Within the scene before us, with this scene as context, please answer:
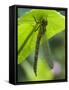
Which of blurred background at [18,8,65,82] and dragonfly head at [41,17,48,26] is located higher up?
dragonfly head at [41,17,48,26]

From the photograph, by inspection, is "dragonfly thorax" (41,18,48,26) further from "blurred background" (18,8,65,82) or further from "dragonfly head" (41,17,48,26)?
"blurred background" (18,8,65,82)

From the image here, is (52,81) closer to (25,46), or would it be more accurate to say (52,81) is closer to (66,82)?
(66,82)

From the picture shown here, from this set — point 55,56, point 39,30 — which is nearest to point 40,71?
point 55,56

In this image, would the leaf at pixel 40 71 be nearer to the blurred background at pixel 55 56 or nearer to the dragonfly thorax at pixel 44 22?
the blurred background at pixel 55 56

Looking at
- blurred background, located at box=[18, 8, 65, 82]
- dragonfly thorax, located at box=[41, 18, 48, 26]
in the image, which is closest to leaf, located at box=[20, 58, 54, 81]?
blurred background, located at box=[18, 8, 65, 82]

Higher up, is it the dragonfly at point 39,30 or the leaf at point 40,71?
the dragonfly at point 39,30

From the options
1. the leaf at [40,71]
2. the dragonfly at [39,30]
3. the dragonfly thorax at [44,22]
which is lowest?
the leaf at [40,71]

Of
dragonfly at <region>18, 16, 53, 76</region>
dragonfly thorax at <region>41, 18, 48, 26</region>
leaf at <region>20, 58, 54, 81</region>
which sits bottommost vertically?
leaf at <region>20, 58, 54, 81</region>

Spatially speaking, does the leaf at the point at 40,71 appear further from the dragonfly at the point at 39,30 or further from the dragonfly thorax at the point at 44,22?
the dragonfly thorax at the point at 44,22

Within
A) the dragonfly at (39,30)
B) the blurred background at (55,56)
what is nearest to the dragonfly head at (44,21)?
the dragonfly at (39,30)

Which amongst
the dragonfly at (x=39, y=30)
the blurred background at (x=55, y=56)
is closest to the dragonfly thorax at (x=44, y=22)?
the dragonfly at (x=39, y=30)
